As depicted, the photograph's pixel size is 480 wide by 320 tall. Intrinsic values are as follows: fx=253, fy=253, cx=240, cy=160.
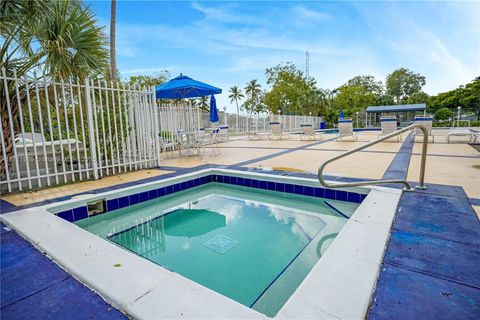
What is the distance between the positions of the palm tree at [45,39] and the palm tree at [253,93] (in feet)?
140

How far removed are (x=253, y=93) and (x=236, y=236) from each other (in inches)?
1800

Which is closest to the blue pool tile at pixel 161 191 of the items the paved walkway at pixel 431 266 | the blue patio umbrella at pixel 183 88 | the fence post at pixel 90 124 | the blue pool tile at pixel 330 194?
the fence post at pixel 90 124

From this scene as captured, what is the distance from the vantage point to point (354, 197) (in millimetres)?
3537

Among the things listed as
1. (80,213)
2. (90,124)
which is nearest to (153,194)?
(80,213)

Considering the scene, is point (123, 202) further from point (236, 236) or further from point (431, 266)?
point (431, 266)

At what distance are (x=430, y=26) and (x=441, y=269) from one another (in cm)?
865

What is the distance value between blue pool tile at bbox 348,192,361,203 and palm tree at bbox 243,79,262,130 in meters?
43.5

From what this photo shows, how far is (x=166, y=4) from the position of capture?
30.9 feet

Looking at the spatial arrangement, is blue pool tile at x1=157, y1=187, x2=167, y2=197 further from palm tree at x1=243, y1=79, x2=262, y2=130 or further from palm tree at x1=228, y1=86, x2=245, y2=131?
palm tree at x1=228, y1=86, x2=245, y2=131

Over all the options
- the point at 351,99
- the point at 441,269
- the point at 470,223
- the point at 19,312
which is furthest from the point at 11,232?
the point at 351,99

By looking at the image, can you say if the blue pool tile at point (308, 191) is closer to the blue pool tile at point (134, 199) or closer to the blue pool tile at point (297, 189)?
the blue pool tile at point (297, 189)

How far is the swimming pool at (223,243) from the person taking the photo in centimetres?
135

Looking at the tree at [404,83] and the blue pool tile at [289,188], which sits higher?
the tree at [404,83]

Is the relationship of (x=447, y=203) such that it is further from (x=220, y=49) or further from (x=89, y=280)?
(x=220, y=49)
